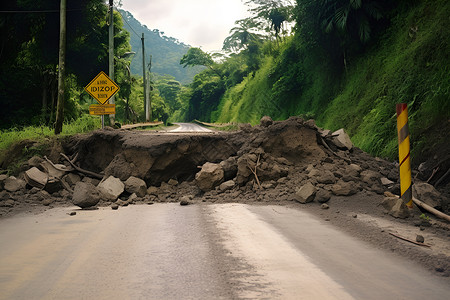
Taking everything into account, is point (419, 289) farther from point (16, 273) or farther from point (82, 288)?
point (16, 273)

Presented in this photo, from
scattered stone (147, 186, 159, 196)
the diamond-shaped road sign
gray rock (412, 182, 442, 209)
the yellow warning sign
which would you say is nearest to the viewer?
gray rock (412, 182, 442, 209)

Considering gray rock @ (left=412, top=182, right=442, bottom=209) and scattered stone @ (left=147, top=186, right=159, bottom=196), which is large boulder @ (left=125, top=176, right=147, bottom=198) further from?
gray rock @ (left=412, top=182, right=442, bottom=209)

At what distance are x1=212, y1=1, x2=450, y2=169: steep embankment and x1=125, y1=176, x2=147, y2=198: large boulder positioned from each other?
255 inches

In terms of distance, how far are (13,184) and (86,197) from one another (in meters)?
2.26

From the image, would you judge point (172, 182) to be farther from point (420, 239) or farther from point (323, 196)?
point (420, 239)

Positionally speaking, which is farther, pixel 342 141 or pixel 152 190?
pixel 342 141

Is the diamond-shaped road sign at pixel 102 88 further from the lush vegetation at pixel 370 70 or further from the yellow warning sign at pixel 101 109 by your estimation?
the lush vegetation at pixel 370 70

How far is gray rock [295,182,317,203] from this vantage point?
713 centimetres

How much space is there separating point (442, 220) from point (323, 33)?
46.4 ft

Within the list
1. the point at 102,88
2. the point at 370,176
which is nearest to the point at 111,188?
the point at 370,176

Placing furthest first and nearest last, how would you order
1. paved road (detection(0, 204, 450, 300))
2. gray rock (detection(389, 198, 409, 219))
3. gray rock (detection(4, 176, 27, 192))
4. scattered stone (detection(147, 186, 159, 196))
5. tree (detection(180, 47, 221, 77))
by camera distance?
tree (detection(180, 47, 221, 77)) < scattered stone (detection(147, 186, 159, 196)) < gray rock (detection(4, 176, 27, 192)) < gray rock (detection(389, 198, 409, 219)) < paved road (detection(0, 204, 450, 300))

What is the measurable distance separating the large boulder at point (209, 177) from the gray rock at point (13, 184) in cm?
412

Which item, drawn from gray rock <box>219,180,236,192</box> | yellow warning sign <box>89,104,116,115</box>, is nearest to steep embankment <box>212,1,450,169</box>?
gray rock <box>219,180,236,192</box>

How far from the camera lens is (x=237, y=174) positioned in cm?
849
